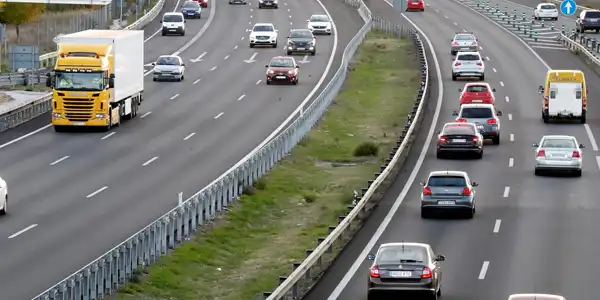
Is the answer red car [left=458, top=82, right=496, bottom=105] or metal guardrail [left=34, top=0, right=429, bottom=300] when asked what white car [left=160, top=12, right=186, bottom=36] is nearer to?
red car [left=458, top=82, right=496, bottom=105]

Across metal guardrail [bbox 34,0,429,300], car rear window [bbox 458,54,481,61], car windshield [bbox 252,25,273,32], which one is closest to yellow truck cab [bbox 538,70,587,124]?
metal guardrail [bbox 34,0,429,300]

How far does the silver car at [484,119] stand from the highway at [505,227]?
1.88ft

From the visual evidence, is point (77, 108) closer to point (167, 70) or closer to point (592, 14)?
point (167, 70)

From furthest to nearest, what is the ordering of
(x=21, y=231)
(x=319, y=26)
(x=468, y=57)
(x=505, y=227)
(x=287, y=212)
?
(x=319, y=26) → (x=468, y=57) → (x=287, y=212) → (x=505, y=227) → (x=21, y=231)

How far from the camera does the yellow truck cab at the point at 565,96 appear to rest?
62.2 metres

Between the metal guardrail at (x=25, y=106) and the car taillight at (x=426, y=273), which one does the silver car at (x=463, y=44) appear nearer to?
the metal guardrail at (x=25, y=106)

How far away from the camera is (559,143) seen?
4828 cm

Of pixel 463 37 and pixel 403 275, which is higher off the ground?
pixel 403 275

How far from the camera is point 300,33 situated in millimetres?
89750

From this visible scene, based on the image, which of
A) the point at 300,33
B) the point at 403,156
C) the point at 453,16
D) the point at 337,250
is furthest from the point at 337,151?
the point at 453,16

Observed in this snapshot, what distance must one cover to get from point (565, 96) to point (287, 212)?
22.3 metres

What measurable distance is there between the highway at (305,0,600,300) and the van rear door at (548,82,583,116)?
2.20 feet

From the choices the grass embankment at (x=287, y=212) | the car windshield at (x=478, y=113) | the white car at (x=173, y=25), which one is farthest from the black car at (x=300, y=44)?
the car windshield at (x=478, y=113)

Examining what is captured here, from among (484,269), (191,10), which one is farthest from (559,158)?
(191,10)
